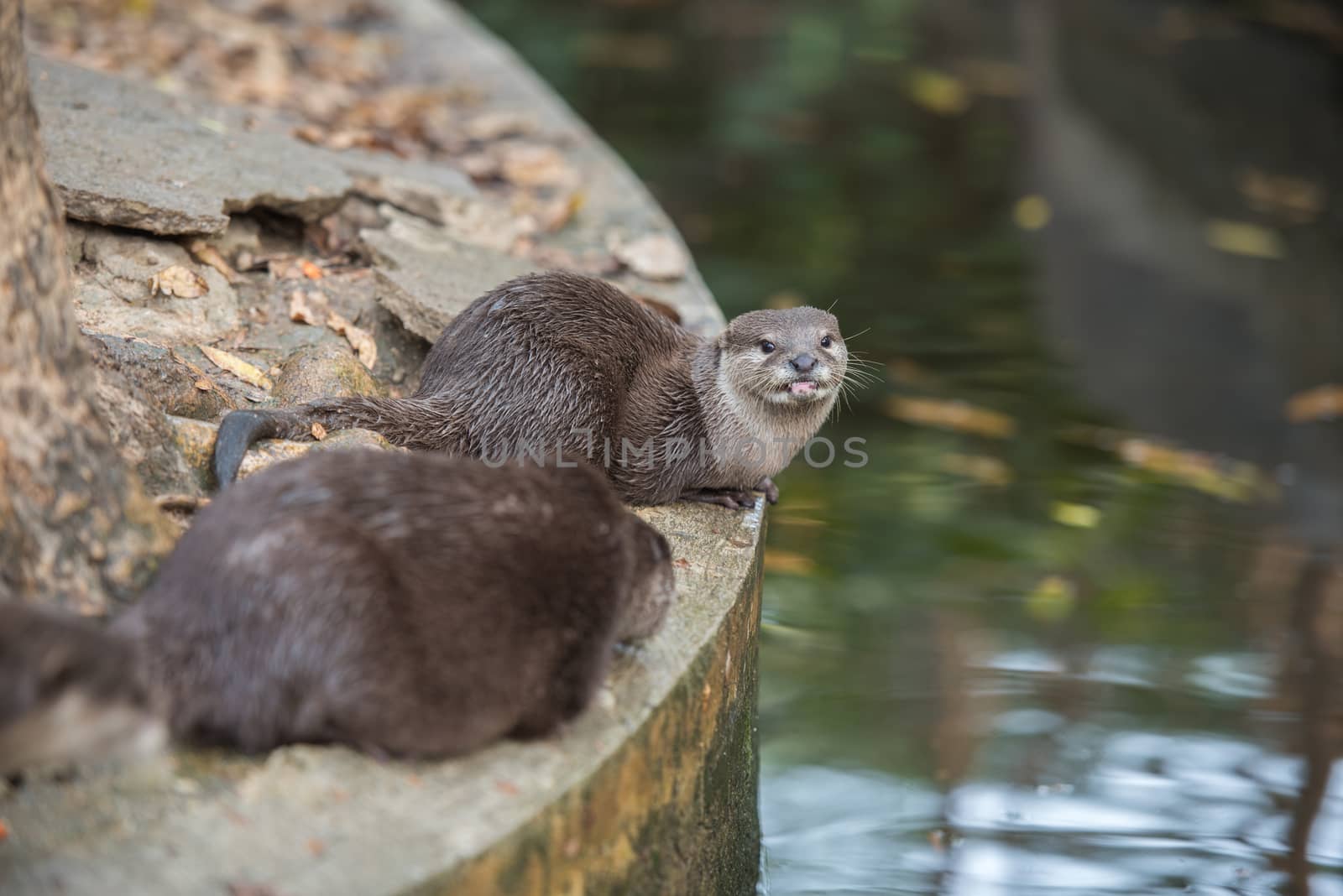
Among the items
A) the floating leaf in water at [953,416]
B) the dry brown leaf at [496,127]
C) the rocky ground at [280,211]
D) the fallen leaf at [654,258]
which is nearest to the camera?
the rocky ground at [280,211]

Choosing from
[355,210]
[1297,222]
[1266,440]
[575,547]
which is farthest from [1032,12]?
[575,547]

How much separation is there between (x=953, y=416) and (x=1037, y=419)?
0.29m

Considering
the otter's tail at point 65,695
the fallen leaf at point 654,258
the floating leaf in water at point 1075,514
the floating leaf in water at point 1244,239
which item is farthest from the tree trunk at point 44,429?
the floating leaf in water at point 1244,239

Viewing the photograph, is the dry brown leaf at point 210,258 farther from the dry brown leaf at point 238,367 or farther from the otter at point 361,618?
the otter at point 361,618

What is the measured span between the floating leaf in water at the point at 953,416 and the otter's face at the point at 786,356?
6.37 ft

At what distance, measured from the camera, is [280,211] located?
323 centimetres

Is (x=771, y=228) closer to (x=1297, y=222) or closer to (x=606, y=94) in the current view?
(x=606, y=94)

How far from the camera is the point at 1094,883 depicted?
105 inches

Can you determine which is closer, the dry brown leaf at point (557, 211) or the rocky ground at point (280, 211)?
the rocky ground at point (280, 211)

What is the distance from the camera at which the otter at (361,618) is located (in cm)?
163

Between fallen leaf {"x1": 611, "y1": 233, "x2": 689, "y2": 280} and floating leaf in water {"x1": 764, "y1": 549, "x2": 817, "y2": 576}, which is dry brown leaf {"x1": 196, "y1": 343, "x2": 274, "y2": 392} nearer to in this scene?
fallen leaf {"x1": 611, "y1": 233, "x2": 689, "y2": 280}

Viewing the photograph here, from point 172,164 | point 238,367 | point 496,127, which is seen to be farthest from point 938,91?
point 238,367

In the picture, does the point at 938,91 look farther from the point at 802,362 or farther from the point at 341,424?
the point at 341,424

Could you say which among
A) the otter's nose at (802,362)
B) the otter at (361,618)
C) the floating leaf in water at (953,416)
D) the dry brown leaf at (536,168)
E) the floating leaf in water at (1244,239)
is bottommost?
the otter at (361,618)
